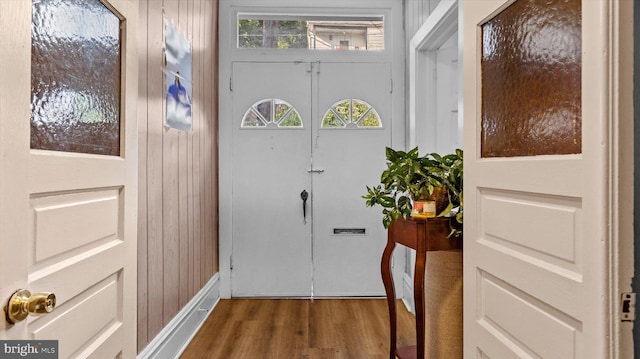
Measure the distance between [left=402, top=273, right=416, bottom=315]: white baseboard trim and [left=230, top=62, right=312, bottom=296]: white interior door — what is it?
0.83m

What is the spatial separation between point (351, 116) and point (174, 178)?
5.86 feet

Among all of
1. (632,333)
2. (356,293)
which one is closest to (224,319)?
(356,293)

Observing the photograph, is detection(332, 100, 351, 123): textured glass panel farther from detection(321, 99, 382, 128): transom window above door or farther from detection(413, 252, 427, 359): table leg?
detection(413, 252, 427, 359): table leg

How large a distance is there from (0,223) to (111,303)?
561mm

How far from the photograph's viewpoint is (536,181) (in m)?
1.07

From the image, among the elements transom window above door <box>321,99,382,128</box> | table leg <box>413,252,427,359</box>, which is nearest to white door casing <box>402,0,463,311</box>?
transom window above door <box>321,99,382,128</box>

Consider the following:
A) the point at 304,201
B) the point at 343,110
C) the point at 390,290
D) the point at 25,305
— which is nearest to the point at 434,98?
the point at 343,110

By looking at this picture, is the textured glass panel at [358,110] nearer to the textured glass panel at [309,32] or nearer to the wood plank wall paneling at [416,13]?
the textured glass panel at [309,32]

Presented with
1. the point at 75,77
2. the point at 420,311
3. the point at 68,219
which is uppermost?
the point at 75,77

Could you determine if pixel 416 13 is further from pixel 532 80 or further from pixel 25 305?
pixel 25 305

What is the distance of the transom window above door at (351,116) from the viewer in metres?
3.74

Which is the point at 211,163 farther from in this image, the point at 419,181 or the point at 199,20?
the point at 419,181

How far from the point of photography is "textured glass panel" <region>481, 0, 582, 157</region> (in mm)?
983

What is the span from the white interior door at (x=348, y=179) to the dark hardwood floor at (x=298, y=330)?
248 mm
